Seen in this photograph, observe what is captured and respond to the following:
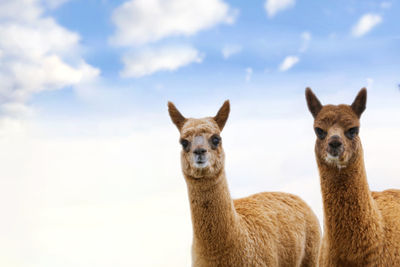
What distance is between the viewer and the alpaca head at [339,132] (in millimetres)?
7348

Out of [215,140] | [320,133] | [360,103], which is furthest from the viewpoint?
[215,140]

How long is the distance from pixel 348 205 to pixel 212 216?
231 cm

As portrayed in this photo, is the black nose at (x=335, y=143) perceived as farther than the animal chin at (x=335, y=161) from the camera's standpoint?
No

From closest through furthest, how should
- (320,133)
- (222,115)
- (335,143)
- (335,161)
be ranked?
1. (335,143)
2. (335,161)
3. (320,133)
4. (222,115)

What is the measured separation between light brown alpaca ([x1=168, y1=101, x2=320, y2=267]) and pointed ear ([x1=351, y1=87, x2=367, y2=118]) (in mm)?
2281

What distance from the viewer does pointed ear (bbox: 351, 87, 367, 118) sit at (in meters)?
8.03

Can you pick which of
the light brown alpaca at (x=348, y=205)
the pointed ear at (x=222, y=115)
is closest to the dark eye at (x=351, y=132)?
the light brown alpaca at (x=348, y=205)

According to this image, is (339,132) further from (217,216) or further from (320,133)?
(217,216)

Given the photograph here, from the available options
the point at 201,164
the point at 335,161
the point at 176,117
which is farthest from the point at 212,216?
the point at 335,161

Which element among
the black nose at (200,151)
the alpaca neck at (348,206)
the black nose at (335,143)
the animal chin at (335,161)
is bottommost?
the alpaca neck at (348,206)

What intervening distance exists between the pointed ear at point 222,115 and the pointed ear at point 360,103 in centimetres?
234

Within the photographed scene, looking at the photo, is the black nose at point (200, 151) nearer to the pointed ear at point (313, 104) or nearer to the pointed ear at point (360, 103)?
the pointed ear at point (313, 104)

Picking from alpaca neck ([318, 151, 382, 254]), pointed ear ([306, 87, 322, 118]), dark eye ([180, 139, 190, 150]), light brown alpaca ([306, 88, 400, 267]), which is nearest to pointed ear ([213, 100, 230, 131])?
dark eye ([180, 139, 190, 150])

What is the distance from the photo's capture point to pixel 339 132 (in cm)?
751
